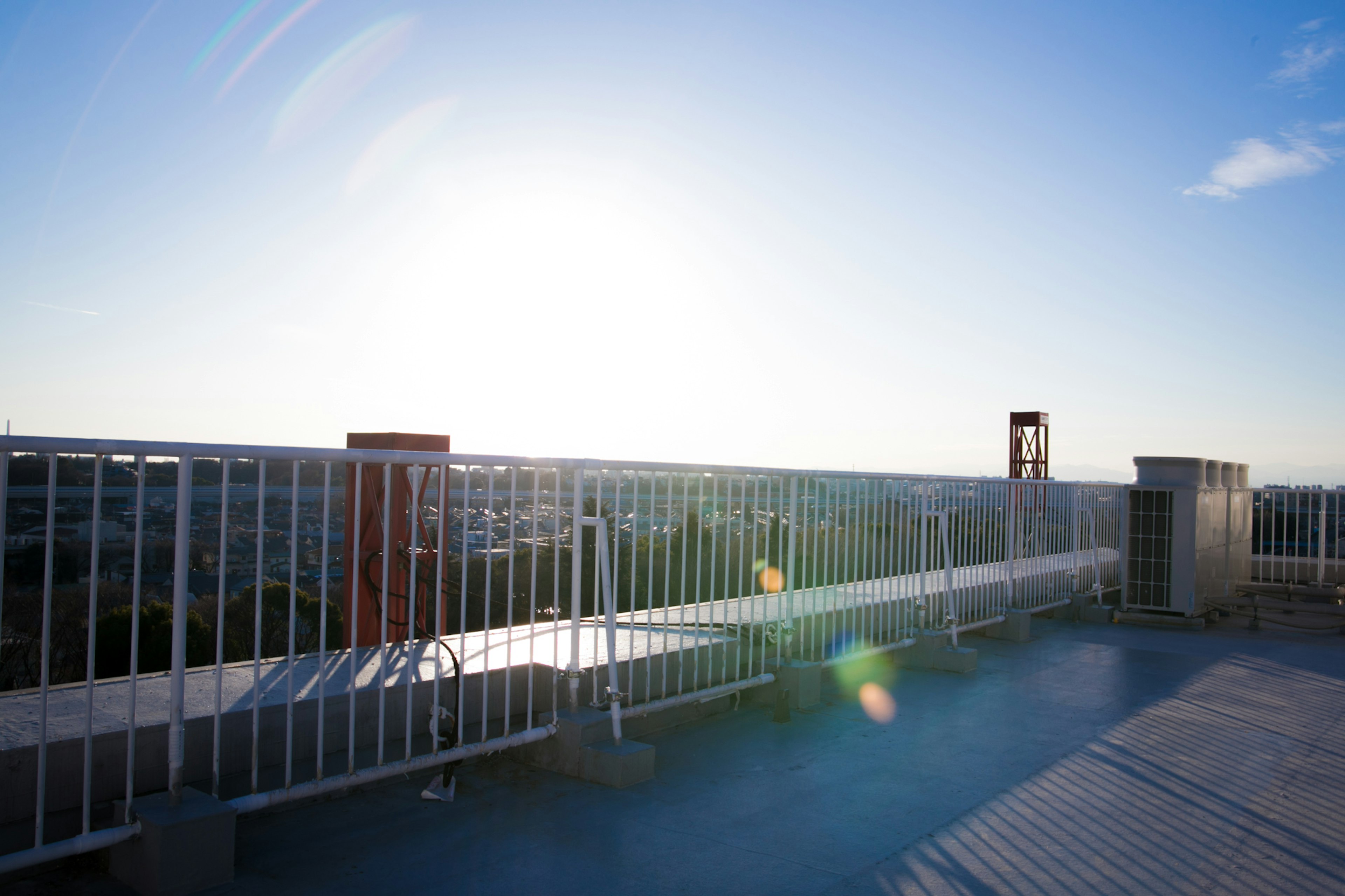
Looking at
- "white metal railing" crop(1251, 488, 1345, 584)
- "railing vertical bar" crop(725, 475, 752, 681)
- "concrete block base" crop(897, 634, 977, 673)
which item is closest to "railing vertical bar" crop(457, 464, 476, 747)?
"railing vertical bar" crop(725, 475, 752, 681)

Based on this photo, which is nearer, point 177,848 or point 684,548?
point 177,848

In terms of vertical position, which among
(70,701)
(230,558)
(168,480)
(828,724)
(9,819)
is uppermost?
(168,480)

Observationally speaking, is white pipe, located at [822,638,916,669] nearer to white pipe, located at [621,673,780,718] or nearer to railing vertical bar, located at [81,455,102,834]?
white pipe, located at [621,673,780,718]

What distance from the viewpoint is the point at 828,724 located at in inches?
219

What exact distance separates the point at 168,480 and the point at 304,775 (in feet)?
4.83

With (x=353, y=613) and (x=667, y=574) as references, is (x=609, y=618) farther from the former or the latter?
(x=353, y=613)

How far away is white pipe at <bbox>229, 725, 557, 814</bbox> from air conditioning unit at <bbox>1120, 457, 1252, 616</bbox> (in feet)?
30.0

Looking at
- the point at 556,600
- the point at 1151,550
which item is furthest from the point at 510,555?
the point at 1151,550

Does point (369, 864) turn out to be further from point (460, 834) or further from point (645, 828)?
point (645, 828)

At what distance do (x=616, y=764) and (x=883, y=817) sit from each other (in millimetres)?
1283

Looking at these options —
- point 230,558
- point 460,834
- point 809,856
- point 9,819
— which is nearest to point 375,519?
point 230,558

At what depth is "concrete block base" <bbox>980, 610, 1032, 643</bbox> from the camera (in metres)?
8.86

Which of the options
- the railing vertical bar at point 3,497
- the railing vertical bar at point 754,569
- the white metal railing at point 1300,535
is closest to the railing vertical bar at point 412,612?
the railing vertical bar at point 3,497

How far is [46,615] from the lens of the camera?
2.68 metres
